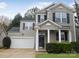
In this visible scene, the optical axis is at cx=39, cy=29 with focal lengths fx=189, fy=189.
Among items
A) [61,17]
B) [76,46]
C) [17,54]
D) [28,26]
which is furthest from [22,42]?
[17,54]

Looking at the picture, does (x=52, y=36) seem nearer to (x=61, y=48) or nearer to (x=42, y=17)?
(x=42, y=17)

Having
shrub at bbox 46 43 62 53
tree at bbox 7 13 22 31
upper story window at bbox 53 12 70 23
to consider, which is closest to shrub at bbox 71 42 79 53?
shrub at bbox 46 43 62 53

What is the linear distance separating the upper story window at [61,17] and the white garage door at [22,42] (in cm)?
809

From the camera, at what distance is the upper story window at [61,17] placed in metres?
31.9

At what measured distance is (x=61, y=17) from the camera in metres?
31.9

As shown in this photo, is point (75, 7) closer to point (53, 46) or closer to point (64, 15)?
point (64, 15)

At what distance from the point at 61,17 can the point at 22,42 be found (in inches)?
405

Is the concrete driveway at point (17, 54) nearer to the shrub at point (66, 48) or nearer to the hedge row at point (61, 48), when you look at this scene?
the hedge row at point (61, 48)

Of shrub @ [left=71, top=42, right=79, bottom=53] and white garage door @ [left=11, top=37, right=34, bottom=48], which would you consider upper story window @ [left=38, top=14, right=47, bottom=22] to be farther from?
shrub @ [left=71, top=42, right=79, bottom=53]

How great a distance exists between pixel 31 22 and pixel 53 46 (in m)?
16.5

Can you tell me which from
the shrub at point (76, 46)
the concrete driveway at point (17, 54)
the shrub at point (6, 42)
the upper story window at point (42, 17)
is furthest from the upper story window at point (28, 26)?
the shrub at point (76, 46)

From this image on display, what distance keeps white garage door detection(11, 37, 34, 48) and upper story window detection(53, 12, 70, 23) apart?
26.5 ft

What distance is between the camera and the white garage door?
1474 inches

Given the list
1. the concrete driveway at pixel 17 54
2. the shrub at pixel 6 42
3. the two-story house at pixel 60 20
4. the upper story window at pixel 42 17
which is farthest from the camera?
the shrub at pixel 6 42
